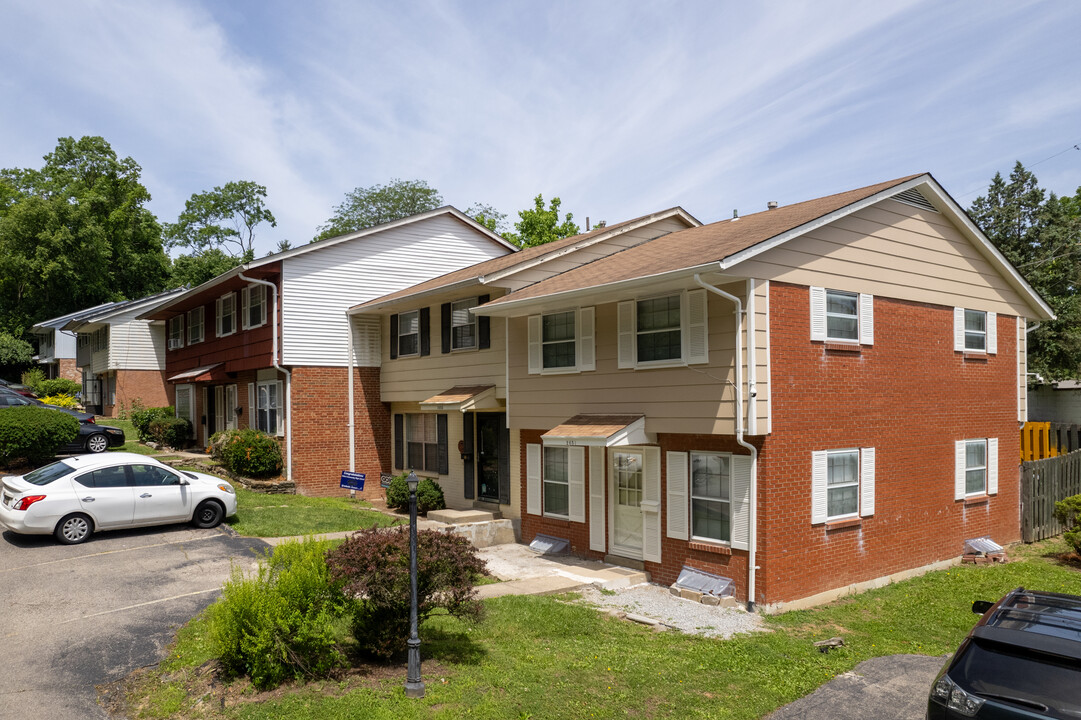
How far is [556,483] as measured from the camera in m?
15.9

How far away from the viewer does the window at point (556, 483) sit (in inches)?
616

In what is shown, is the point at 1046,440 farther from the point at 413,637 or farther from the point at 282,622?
the point at 282,622

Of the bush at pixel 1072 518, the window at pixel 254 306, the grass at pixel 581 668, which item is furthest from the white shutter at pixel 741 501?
the window at pixel 254 306

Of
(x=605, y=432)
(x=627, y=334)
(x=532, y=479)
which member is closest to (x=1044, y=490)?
(x=627, y=334)

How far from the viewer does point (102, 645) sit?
867 centimetres

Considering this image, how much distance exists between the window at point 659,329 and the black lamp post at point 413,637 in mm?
6501

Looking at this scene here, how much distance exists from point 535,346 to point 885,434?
23.5 feet

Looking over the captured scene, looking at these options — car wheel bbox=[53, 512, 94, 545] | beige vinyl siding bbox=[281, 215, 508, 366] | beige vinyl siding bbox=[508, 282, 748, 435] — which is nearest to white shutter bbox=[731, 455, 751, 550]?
beige vinyl siding bbox=[508, 282, 748, 435]

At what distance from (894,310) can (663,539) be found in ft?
21.1

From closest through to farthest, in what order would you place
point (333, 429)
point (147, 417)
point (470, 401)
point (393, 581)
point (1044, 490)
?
point (393, 581), point (470, 401), point (1044, 490), point (333, 429), point (147, 417)

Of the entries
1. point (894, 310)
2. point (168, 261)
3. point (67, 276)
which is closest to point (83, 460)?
point (894, 310)

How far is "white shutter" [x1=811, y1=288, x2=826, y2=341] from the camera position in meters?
12.8

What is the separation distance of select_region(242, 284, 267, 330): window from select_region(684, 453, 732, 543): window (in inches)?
583

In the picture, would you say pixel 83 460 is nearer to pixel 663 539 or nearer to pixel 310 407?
pixel 310 407
